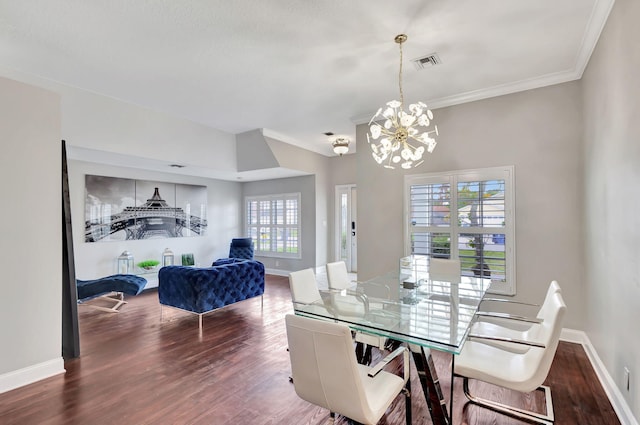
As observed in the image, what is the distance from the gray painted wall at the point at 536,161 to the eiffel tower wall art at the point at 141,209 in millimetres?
5353

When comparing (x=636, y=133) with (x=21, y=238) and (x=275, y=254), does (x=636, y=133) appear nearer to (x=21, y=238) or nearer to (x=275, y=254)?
(x=21, y=238)

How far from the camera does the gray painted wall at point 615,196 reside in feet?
6.26

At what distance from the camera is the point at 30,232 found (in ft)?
8.80

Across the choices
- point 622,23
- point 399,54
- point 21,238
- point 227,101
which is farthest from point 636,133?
point 21,238

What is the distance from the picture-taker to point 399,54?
298 centimetres

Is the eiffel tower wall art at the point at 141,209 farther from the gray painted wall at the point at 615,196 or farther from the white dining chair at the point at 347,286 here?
the gray painted wall at the point at 615,196

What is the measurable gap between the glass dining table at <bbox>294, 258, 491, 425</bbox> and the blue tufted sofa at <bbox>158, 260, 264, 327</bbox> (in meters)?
1.80

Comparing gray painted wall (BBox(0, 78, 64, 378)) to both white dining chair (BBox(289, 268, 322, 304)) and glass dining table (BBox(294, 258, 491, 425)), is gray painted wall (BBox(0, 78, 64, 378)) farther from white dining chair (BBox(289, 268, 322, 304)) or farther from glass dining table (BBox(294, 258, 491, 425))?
glass dining table (BBox(294, 258, 491, 425))

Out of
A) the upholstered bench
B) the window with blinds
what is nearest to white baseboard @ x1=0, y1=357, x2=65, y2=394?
the upholstered bench

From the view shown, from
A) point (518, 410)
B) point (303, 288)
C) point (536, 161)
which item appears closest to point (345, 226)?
point (536, 161)

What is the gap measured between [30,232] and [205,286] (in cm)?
178

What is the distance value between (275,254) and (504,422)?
6.13 meters

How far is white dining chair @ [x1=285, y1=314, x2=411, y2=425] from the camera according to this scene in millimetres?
1408

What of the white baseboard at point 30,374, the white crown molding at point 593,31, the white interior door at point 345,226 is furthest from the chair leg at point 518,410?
the white interior door at point 345,226
